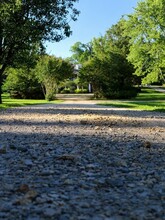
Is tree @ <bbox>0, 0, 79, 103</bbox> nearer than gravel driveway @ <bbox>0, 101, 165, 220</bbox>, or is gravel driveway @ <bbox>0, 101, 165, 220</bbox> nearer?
gravel driveway @ <bbox>0, 101, 165, 220</bbox>

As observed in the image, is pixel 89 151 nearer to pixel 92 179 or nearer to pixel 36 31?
pixel 92 179

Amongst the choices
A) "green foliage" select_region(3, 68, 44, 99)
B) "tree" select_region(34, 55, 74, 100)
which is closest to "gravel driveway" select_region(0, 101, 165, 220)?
"tree" select_region(34, 55, 74, 100)

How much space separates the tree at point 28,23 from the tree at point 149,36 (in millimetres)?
14330

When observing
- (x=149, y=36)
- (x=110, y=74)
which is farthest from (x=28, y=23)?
(x=110, y=74)

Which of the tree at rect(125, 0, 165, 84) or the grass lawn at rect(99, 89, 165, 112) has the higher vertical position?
the tree at rect(125, 0, 165, 84)

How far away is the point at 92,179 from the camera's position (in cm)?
513

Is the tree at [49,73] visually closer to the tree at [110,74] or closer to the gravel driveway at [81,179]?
the tree at [110,74]

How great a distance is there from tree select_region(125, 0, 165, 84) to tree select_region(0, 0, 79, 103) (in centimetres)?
1433

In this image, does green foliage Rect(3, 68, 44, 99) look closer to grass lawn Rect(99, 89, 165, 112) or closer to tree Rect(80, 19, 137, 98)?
tree Rect(80, 19, 137, 98)

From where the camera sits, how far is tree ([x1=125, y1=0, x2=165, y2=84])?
37.9 metres

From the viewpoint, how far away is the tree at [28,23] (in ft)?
75.6

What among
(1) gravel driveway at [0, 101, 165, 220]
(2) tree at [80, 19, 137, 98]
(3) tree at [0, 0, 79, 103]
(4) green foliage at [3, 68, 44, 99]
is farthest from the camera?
(4) green foliage at [3, 68, 44, 99]

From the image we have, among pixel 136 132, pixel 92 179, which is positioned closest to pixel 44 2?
pixel 136 132

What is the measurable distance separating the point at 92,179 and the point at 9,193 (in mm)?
1223
